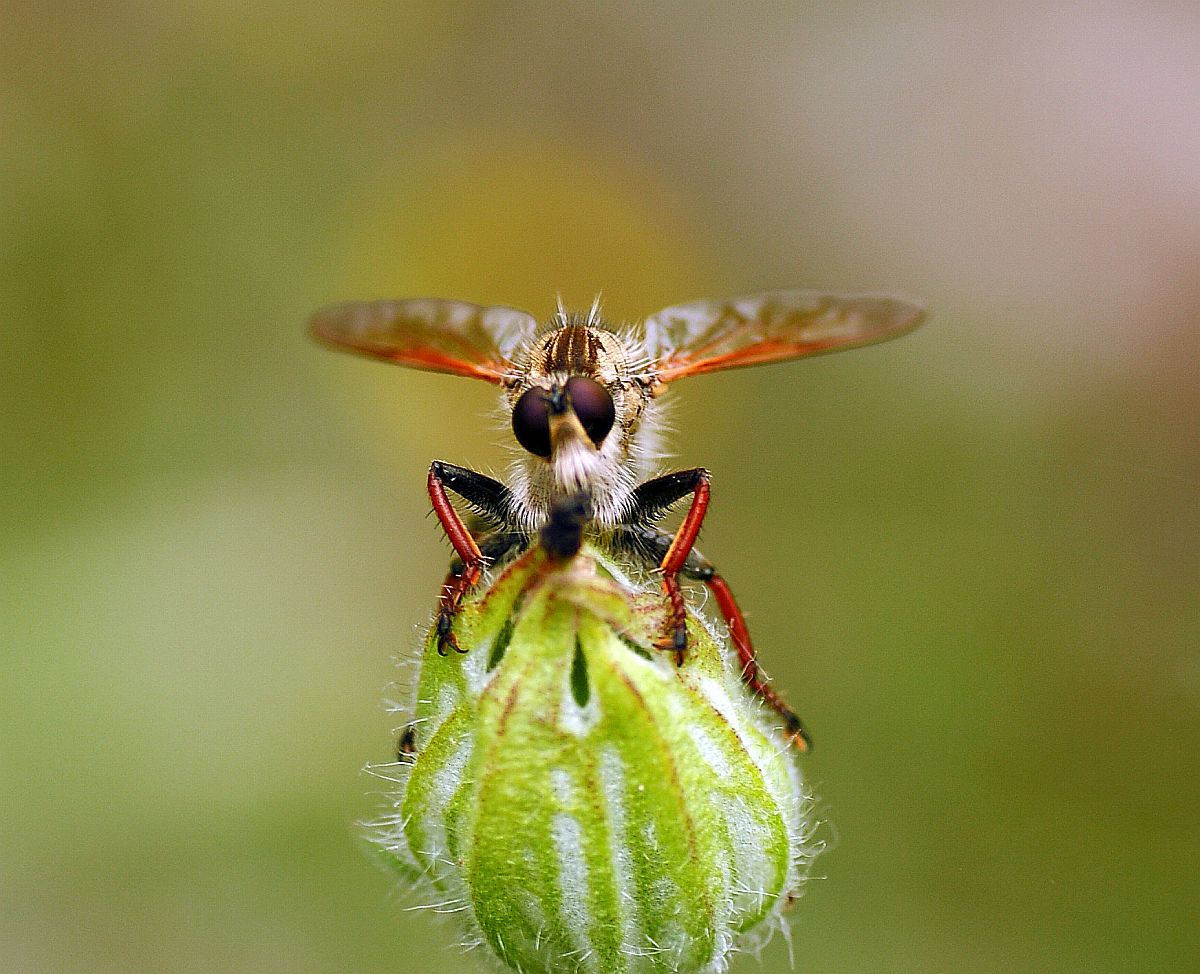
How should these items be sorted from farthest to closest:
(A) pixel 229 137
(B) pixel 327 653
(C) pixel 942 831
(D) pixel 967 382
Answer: (A) pixel 229 137
(D) pixel 967 382
(B) pixel 327 653
(C) pixel 942 831

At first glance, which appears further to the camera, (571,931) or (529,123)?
(529,123)

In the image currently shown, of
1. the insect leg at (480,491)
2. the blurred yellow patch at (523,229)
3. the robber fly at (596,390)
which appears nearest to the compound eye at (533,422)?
the robber fly at (596,390)

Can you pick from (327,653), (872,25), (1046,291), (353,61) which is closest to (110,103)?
(353,61)

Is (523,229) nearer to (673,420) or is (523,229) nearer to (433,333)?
(673,420)

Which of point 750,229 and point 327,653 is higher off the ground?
point 750,229

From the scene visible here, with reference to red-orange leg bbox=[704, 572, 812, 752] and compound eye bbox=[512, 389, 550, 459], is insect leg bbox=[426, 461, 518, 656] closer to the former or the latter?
compound eye bbox=[512, 389, 550, 459]

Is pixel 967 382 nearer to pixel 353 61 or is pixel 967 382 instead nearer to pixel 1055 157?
pixel 1055 157

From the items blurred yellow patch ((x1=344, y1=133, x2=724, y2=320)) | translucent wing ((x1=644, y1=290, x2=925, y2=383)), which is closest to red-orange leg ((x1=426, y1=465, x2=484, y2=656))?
translucent wing ((x1=644, y1=290, x2=925, y2=383))
